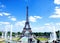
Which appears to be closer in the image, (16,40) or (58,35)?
(16,40)

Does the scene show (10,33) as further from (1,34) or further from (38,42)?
(38,42)

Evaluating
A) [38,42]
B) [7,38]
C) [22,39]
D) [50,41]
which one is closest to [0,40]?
[7,38]

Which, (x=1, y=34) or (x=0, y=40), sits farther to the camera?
(x=1, y=34)

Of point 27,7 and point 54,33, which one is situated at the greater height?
point 27,7

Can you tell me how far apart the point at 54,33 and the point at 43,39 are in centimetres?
43

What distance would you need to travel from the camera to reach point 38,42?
461 cm

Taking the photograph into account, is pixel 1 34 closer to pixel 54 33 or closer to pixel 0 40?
pixel 0 40

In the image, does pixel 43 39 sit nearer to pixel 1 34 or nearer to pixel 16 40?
pixel 16 40

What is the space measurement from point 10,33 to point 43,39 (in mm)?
1051

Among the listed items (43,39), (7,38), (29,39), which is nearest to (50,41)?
(43,39)

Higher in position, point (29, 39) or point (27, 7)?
point (27, 7)

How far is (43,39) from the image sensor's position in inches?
181

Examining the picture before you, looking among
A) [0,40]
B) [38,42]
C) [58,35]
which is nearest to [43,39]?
[38,42]

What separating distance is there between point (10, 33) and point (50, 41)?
4.16 feet
